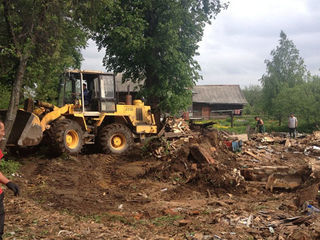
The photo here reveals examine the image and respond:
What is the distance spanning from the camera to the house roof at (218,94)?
4803 centimetres

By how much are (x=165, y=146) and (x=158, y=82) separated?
272 inches

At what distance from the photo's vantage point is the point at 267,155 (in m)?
13.2

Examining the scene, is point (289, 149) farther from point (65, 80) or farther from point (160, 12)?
point (65, 80)

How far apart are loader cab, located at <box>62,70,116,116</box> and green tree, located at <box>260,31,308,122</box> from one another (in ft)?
118

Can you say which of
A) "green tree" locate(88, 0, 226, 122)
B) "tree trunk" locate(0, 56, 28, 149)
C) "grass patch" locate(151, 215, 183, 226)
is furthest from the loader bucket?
"green tree" locate(88, 0, 226, 122)

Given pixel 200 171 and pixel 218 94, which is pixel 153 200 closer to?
pixel 200 171

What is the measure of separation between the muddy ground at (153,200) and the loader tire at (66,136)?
1.10 feet

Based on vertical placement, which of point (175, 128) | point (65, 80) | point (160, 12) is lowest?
point (175, 128)

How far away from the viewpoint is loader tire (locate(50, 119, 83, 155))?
35.6ft

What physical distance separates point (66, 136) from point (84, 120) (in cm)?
123

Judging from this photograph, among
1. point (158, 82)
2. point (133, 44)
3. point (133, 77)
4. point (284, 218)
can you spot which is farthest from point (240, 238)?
point (133, 77)

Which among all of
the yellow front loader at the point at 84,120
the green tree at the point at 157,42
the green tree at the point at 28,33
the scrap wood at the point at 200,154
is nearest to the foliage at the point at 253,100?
the green tree at the point at 157,42

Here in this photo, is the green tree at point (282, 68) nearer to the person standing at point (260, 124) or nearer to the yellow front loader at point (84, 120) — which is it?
the person standing at point (260, 124)

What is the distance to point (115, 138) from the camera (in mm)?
13242
